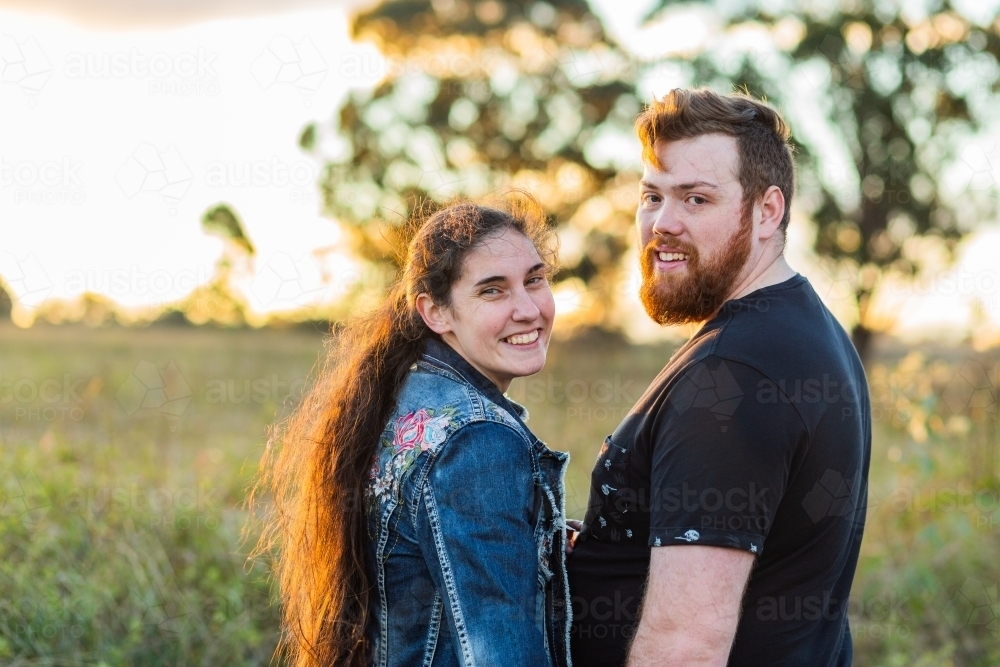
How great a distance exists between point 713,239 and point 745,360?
45 cm

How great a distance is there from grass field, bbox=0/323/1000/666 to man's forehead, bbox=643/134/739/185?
9.01 ft

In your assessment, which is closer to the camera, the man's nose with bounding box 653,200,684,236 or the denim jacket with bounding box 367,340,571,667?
the denim jacket with bounding box 367,340,571,667

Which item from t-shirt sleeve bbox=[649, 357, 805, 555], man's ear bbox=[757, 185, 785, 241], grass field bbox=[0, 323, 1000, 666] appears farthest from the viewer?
grass field bbox=[0, 323, 1000, 666]

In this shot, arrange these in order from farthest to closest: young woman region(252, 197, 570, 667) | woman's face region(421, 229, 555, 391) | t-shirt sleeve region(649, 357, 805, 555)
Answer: woman's face region(421, 229, 555, 391) < young woman region(252, 197, 570, 667) < t-shirt sleeve region(649, 357, 805, 555)

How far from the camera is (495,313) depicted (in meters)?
2.52

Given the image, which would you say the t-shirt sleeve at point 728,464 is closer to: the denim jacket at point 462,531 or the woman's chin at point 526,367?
the denim jacket at point 462,531

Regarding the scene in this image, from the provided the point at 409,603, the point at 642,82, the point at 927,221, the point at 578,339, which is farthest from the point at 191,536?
the point at 927,221

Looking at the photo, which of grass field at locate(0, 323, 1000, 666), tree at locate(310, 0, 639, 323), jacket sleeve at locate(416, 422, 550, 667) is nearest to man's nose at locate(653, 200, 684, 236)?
jacket sleeve at locate(416, 422, 550, 667)

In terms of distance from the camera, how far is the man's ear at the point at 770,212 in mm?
2404

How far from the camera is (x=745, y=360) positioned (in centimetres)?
206

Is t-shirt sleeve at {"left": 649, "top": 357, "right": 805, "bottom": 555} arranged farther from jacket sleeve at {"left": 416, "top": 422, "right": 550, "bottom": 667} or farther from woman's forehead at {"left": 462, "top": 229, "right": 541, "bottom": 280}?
woman's forehead at {"left": 462, "top": 229, "right": 541, "bottom": 280}

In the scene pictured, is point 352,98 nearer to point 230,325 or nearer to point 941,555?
point 230,325

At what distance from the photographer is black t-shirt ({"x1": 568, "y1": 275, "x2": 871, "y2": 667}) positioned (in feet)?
6.51

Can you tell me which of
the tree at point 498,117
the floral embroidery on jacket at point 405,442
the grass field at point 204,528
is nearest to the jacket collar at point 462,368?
the floral embroidery on jacket at point 405,442
